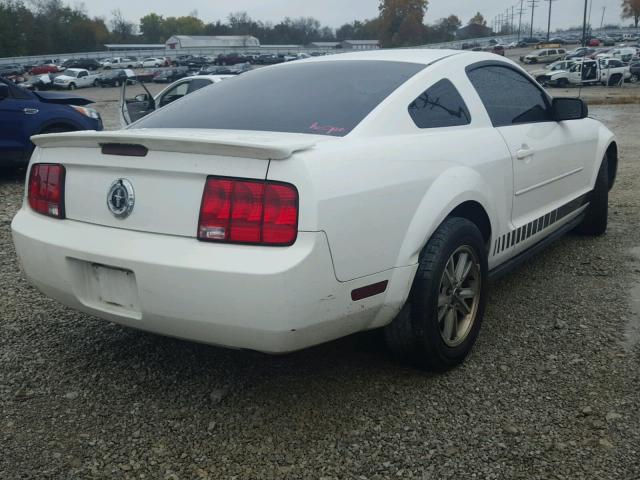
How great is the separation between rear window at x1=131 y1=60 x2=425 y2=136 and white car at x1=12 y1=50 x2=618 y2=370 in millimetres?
12

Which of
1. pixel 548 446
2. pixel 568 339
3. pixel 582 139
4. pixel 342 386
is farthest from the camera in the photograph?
pixel 582 139

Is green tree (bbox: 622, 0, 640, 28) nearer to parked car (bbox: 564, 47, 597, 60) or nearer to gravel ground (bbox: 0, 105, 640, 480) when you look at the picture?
parked car (bbox: 564, 47, 597, 60)

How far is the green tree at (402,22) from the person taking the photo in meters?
112

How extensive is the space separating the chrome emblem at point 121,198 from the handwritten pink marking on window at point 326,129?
0.81m

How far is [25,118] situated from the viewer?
774 centimetres

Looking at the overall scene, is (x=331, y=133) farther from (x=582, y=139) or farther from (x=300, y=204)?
(x=582, y=139)

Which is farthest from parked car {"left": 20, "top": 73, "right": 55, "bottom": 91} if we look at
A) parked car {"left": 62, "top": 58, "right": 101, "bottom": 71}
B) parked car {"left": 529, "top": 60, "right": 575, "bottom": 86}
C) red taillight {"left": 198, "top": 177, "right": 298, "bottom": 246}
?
red taillight {"left": 198, "top": 177, "right": 298, "bottom": 246}

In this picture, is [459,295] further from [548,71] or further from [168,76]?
[168,76]

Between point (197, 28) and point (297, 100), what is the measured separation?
5575 inches

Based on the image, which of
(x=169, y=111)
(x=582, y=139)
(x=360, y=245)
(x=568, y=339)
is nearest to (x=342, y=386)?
(x=360, y=245)

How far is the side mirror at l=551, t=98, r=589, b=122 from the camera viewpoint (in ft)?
13.2

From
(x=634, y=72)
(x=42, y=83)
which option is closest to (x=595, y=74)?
(x=634, y=72)

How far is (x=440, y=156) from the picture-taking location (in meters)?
2.81

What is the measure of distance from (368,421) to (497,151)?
158 centimetres
